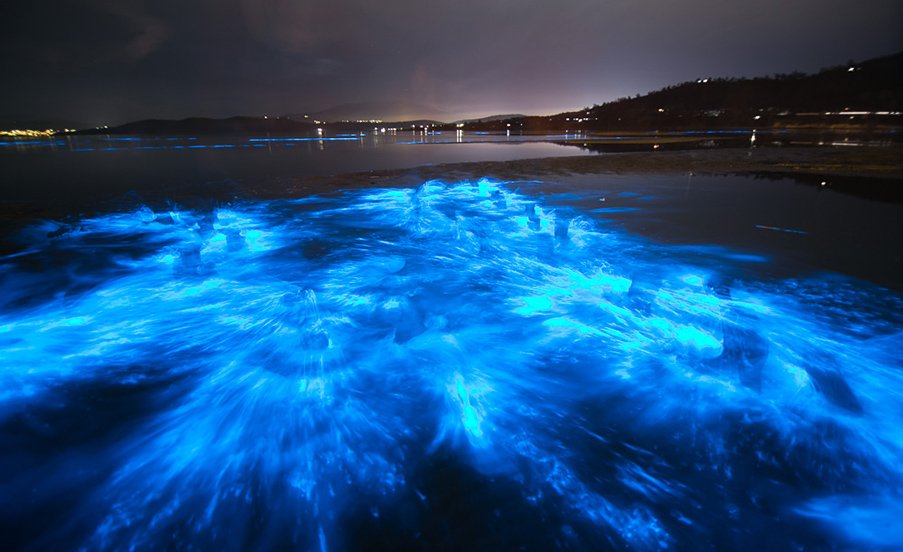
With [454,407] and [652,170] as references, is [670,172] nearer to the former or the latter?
[652,170]

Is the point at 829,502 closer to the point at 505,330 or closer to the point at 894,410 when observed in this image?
the point at 894,410

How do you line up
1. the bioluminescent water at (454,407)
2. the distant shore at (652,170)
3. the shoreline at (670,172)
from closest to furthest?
the bioluminescent water at (454,407)
the shoreline at (670,172)
the distant shore at (652,170)

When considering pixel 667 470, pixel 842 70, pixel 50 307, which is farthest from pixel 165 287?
pixel 842 70

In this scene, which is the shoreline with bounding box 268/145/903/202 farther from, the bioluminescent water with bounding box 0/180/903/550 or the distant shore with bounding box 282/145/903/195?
the bioluminescent water with bounding box 0/180/903/550

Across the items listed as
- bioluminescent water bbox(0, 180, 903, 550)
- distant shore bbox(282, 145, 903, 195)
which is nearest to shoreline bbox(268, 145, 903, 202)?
distant shore bbox(282, 145, 903, 195)

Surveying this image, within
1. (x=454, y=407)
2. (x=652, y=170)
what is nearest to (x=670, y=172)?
(x=652, y=170)

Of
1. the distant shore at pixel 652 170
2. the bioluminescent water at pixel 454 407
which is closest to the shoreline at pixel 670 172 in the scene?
the distant shore at pixel 652 170

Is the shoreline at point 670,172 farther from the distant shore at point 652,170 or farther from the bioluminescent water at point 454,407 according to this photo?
the bioluminescent water at point 454,407

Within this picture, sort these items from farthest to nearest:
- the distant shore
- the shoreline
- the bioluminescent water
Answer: the distant shore, the shoreline, the bioluminescent water
